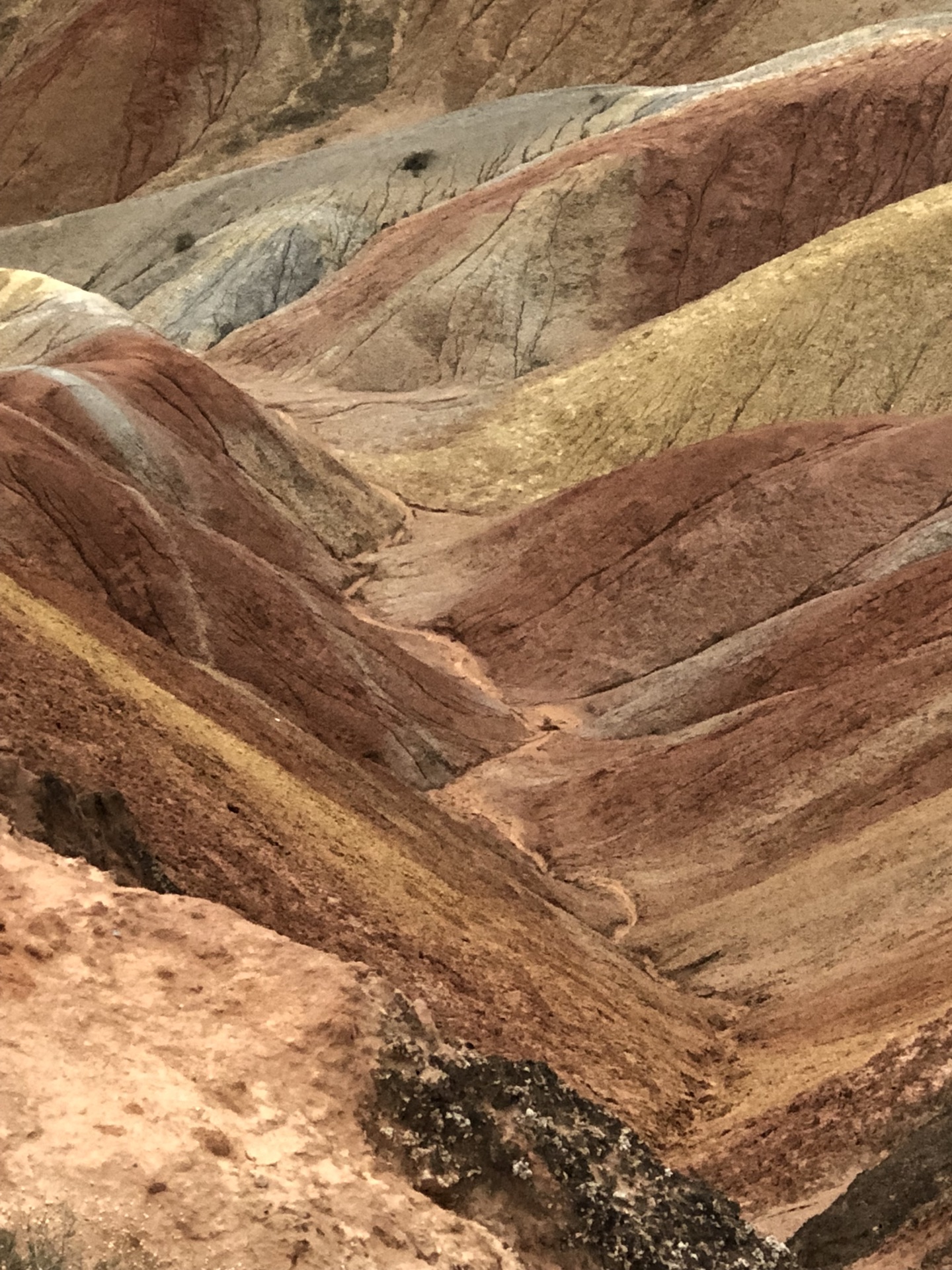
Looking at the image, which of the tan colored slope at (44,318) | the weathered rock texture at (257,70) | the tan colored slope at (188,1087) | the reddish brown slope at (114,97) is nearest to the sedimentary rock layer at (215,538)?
the tan colored slope at (44,318)

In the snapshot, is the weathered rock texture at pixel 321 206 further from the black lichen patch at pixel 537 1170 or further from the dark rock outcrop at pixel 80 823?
the black lichen patch at pixel 537 1170

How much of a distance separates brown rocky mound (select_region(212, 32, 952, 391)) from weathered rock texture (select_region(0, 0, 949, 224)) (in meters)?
18.5

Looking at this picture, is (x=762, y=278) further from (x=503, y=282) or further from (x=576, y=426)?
(x=503, y=282)

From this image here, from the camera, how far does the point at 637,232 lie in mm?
53375

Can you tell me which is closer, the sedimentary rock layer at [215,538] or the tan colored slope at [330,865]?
the tan colored slope at [330,865]

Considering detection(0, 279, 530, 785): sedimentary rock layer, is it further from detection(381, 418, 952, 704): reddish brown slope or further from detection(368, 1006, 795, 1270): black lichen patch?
detection(368, 1006, 795, 1270): black lichen patch

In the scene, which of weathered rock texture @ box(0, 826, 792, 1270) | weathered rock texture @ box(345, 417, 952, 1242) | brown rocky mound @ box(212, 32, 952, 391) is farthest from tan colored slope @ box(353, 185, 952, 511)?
weathered rock texture @ box(0, 826, 792, 1270)

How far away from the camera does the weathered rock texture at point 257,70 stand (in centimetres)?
7375

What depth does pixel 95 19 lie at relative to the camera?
78.4 m

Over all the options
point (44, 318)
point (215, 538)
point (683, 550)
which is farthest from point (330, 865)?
point (44, 318)

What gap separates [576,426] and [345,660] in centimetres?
1609

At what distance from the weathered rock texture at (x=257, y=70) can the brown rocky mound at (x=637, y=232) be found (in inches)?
727

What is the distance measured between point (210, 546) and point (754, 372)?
16815mm

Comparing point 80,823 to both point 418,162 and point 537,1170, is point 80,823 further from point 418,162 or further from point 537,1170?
point 418,162
